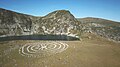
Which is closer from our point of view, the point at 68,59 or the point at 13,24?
the point at 68,59

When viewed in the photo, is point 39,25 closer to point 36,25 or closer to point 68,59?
point 36,25

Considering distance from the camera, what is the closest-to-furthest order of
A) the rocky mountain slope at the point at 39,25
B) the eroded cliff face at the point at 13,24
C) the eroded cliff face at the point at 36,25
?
the eroded cliff face at the point at 13,24, the rocky mountain slope at the point at 39,25, the eroded cliff face at the point at 36,25

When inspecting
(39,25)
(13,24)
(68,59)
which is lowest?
(68,59)

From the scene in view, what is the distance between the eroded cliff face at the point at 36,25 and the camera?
91.2 m

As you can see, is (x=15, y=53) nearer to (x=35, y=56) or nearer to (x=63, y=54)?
(x=35, y=56)

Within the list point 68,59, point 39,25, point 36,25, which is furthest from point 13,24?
point 68,59

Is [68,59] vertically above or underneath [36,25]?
underneath

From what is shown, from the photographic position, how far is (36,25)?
10600 cm

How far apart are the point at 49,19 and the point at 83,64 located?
77501mm

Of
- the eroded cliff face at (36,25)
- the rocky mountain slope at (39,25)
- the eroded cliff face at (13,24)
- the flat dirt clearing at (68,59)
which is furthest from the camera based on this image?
the eroded cliff face at (36,25)

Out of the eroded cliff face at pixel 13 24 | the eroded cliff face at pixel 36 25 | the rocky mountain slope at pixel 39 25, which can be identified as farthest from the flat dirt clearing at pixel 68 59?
the eroded cliff face at pixel 13 24

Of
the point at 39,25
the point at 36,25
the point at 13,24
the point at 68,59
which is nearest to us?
the point at 68,59

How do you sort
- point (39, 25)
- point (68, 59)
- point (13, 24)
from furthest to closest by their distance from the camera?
point (39, 25) → point (13, 24) → point (68, 59)

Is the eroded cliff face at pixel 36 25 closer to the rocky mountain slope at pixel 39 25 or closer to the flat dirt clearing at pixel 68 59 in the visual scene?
the rocky mountain slope at pixel 39 25
